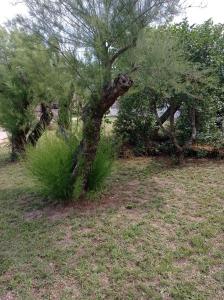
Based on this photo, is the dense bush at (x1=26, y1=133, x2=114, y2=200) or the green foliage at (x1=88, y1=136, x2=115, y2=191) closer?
the dense bush at (x1=26, y1=133, x2=114, y2=200)

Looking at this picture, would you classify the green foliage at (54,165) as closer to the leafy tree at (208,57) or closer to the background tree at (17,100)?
the background tree at (17,100)

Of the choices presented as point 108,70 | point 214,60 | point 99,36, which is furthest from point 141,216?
point 214,60

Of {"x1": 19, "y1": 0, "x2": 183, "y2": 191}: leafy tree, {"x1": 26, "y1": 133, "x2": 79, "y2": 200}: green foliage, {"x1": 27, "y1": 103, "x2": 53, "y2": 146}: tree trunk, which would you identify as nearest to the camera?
{"x1": 19, "y1": 0, "x2": 183, "y2": 191}: leafy tree

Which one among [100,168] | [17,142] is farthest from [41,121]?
[100,168]

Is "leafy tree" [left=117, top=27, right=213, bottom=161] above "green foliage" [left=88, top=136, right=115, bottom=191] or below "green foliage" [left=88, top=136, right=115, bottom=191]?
above

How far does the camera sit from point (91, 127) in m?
3.74

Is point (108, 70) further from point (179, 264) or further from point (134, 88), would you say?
point (179, 264)

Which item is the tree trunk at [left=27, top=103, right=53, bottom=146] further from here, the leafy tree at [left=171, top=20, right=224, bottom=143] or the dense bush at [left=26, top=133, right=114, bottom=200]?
the leafy tree at [left=171, top=20, right=224, bottom=143]

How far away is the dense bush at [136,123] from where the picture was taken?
22.1ft

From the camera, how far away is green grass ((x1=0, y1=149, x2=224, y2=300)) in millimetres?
2404

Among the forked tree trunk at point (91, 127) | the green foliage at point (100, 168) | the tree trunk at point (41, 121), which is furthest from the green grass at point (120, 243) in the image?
the tree trunk at point (41, 121)

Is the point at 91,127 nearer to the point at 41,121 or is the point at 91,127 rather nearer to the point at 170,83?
the point at 170,83

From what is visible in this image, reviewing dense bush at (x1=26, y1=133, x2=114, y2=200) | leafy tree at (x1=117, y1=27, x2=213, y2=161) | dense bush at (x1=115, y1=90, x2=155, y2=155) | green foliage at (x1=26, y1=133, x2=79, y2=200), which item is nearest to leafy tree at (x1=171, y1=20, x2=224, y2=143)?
leafy tree at (x1=117, y1=27, x2=213, y2=161)

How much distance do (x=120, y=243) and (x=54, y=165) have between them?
4.35ft
